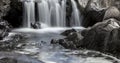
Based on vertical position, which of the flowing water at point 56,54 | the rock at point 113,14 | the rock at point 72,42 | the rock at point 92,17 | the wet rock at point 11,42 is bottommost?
the flowing water at point 56,54

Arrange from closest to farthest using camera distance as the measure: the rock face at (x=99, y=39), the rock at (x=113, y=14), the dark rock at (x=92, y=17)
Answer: the rock face at (x=99, y=39), the rock at (x=113, y=14), the dark rock at (x=92, y=17)

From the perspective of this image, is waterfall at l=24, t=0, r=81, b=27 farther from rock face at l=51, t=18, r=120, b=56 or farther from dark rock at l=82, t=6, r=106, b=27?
rock face at l=51, t=18, r=120, b=56

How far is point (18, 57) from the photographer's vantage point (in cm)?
1389

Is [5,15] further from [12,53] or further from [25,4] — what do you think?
[12,53]

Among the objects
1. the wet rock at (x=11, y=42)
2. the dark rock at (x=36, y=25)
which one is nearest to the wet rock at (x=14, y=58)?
the wet rock at (x=11, y=42)

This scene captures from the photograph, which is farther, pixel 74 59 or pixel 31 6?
pixel 31 6

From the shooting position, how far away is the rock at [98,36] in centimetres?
1609

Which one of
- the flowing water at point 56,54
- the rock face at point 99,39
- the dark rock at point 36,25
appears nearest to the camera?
the flowing water at point 56,54

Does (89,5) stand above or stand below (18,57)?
above

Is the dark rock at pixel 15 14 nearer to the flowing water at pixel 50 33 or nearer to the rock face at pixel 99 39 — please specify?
the flowing water at pixel 50 33

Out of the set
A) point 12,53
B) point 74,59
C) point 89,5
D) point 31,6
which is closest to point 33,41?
point 12,53

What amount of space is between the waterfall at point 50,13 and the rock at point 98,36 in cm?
944

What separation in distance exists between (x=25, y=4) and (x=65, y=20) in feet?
13.5

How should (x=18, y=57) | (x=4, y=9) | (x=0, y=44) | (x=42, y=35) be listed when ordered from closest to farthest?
1. (x=18, y=57)
2. (x=0, y=44)
3. (x=42, y=35)
4. (x=4, y=9)
